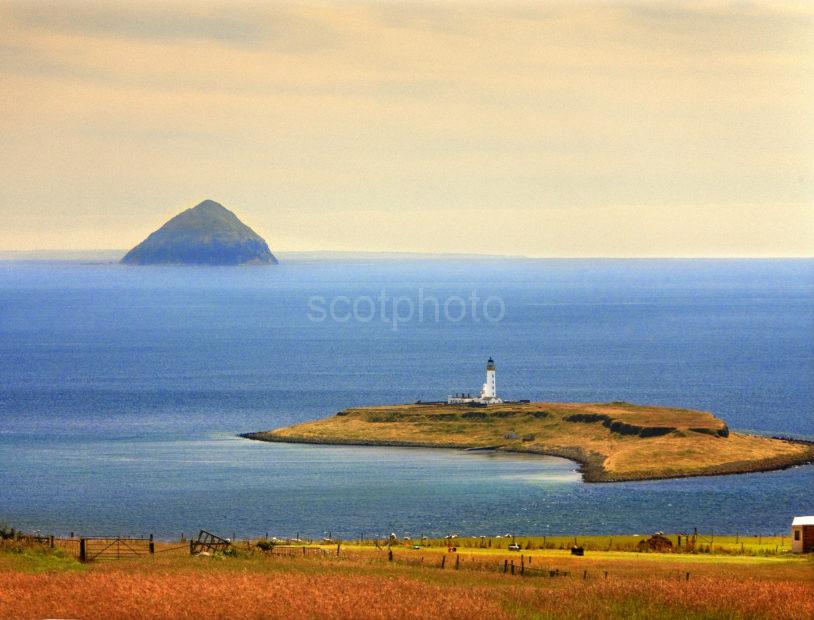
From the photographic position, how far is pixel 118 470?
121938 mm

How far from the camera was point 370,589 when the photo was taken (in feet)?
141

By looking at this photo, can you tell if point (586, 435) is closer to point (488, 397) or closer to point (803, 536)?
point (488, 397)

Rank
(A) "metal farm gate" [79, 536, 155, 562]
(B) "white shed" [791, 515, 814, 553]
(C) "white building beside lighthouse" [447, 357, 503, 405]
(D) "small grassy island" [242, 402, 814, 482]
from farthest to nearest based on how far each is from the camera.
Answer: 1. (C) "white building beside lighthouse" [447, 357, 503, 405]
2. (D) "small grassy island" [242, 402, 814, 482]
3. (B) "white shed" [791, 515, 814, 553]
4. (A) "metal farm gate" [79, 536, 155, 562]

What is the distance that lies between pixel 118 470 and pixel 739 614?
8783 cm

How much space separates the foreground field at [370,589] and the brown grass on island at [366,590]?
0.04 metres

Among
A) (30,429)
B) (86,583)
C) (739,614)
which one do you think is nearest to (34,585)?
(86,583)

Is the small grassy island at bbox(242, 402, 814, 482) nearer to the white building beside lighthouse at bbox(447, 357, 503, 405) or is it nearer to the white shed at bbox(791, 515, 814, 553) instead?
the white building beside lighthouse at bbox(447, 357, 503, 405)

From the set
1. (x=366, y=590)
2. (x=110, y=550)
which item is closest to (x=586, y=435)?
(x=110, y=550)

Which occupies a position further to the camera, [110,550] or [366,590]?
[110,550]

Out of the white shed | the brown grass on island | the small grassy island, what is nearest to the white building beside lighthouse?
the small grassy island

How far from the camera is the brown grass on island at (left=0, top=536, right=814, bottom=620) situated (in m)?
38.7

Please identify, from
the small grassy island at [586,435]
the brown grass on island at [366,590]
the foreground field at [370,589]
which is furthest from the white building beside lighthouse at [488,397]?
the brown grass on island at [366,590]

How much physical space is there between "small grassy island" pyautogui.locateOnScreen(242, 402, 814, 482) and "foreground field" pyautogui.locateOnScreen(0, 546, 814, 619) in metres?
63.7

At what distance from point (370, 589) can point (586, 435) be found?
299 feet
